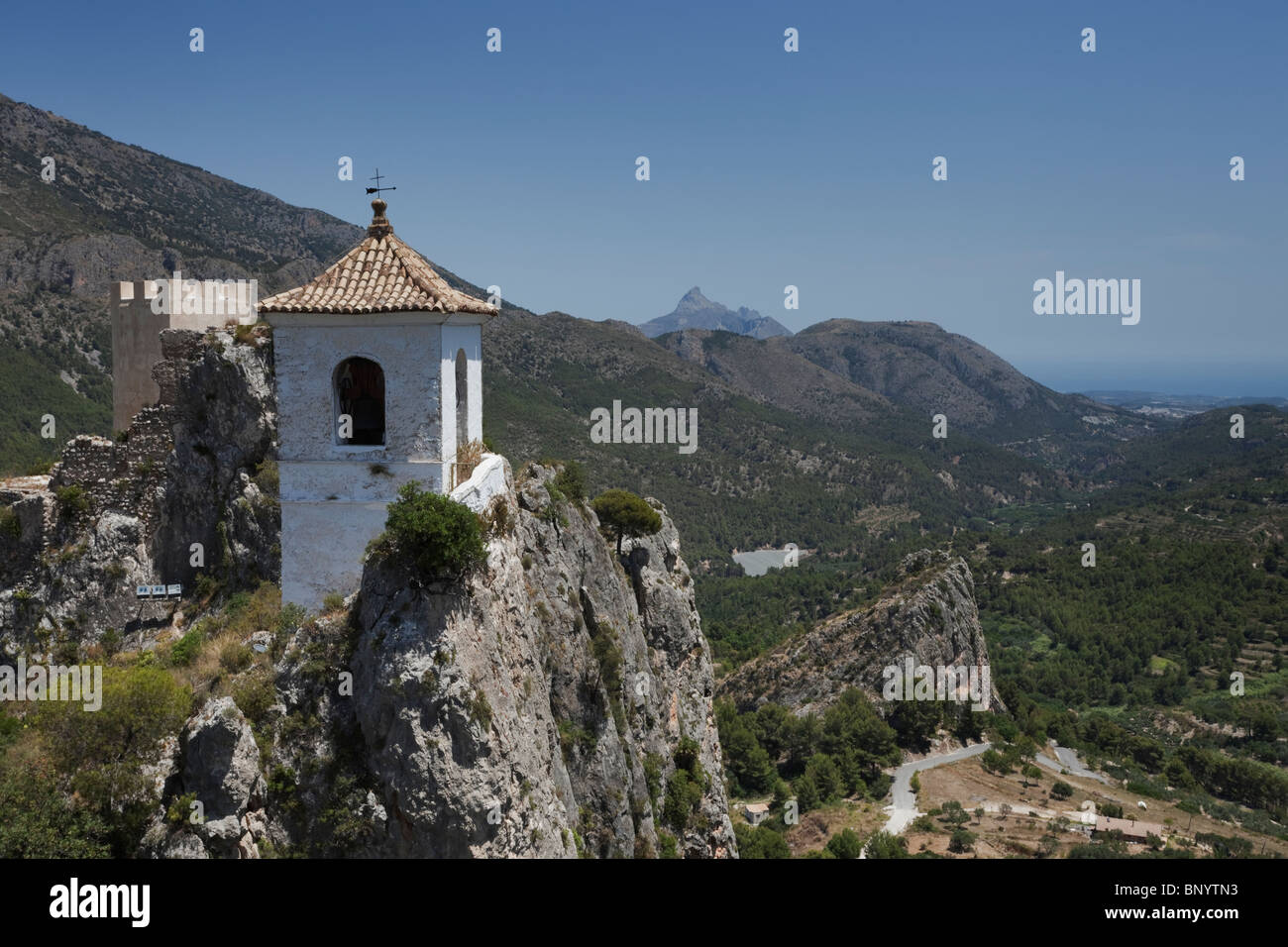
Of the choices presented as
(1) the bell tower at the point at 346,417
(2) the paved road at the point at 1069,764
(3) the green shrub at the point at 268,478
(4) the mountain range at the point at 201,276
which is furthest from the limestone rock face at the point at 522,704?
(2) the paved road at the point at 1069,764

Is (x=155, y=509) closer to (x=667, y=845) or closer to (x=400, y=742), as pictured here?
(x=400, y=742)

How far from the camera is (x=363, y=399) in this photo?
59.6 ft

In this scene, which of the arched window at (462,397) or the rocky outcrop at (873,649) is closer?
the arched window at (462,397)

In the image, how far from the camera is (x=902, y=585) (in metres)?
89.9

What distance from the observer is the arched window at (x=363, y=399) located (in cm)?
1695

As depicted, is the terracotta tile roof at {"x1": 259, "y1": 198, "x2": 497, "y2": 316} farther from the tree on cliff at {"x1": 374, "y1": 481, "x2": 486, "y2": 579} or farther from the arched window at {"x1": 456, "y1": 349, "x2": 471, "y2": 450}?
the tree on cliff at {"x1": 374, "y1": 481, "x2": 486, "y2": 579}

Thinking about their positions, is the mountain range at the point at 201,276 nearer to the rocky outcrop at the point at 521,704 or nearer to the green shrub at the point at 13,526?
the green shrub at the point at 13,526

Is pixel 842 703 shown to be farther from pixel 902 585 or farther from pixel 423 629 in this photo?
pixel 423 629

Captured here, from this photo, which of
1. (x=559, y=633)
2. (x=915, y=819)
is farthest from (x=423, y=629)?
(x=915, y=819)

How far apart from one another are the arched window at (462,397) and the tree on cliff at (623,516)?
21234mm

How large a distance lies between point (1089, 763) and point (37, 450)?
87.5m

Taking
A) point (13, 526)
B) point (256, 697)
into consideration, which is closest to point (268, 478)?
point (13, 526)

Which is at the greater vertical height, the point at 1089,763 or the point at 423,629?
the point at 423,629

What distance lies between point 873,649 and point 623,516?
50.2 meters
